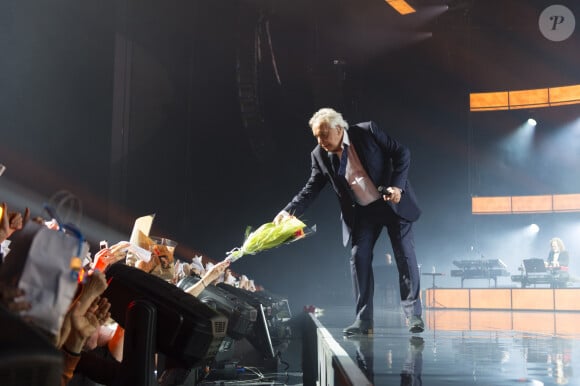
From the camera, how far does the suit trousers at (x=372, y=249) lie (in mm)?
3510

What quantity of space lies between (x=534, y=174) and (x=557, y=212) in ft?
3.32

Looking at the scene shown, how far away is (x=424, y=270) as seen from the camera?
46.0 ft

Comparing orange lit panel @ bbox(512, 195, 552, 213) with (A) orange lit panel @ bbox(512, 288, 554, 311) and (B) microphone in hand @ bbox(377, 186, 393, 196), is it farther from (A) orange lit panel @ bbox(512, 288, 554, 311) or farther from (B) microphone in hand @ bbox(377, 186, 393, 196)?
Result: (B) microphone in hand @ bbox(377, 186, 393, 196)

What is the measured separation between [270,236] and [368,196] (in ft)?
2.10

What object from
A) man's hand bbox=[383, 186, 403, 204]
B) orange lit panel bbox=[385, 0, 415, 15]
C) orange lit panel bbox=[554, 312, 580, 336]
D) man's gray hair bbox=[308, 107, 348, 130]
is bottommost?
orange lit panel bbox=[554, 312, 580, 336]

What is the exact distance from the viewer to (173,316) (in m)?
1.48

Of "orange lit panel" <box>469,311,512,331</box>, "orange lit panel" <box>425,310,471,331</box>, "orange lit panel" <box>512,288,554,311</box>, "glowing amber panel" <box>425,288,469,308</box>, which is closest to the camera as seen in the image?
"orange lit panel" <box>425,310,471,331</box>

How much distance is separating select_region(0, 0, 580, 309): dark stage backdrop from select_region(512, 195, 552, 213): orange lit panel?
40 centimetres

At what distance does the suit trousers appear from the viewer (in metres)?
3.51

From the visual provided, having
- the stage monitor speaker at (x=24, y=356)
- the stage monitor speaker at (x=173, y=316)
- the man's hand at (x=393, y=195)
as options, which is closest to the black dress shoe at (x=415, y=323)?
the man's hand at (x=393, y=195)

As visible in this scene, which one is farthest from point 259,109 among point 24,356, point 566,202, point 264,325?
point 566,202

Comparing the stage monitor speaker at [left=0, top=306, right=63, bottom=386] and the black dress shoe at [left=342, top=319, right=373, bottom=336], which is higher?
the black dress shoe at [left=342, top=319, right=373, bottom=336]

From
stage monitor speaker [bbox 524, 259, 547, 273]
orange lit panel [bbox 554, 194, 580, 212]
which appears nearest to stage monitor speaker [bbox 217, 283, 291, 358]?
stage monitor speaker [bbox 524, 259, 547, 273]

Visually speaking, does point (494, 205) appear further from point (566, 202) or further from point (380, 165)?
point (380, 165)
